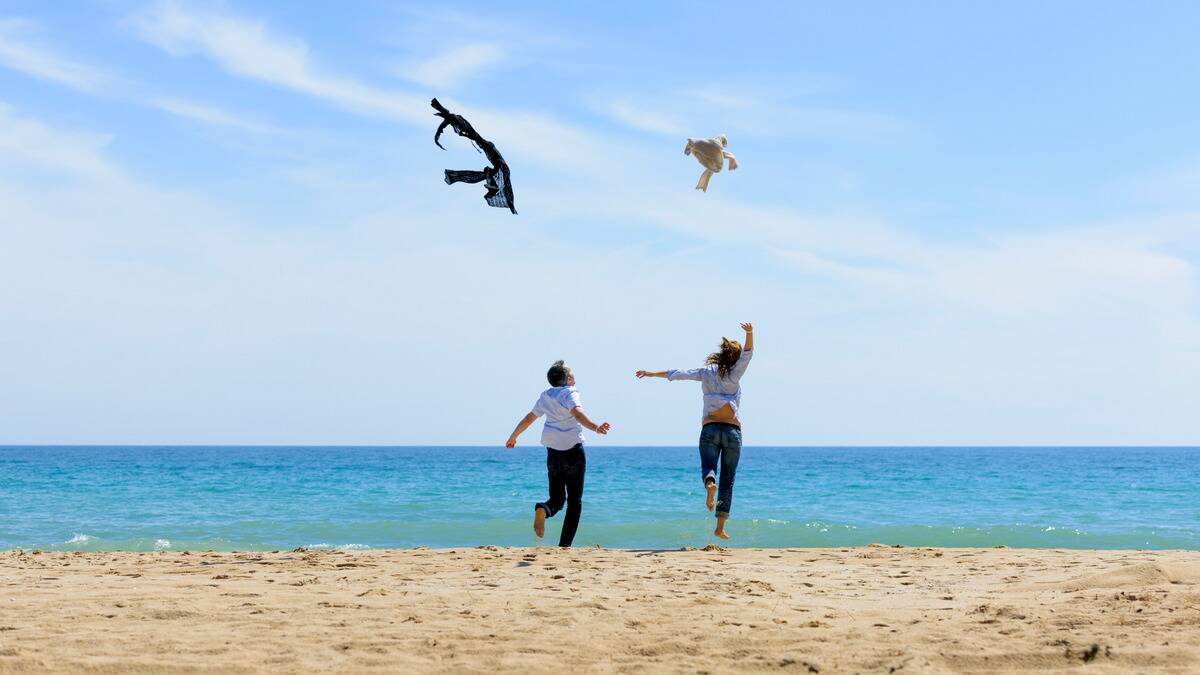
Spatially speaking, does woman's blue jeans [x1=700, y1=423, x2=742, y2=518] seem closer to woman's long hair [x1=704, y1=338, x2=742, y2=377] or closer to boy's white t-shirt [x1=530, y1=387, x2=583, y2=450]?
woman's long hair [x1=704, y1=338, x2=742, y2=377]

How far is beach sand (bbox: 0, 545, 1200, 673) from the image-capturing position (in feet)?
14.5

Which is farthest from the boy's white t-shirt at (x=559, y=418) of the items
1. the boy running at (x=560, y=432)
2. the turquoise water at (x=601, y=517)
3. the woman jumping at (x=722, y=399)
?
the turquoise water at (x=601, y=517)

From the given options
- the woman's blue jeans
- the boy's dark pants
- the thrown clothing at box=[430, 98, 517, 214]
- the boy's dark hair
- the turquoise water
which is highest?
the thrown clothing at box=[430, 98, 517, 214]

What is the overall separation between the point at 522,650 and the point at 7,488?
28582mm

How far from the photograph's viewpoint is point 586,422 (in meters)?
8.11

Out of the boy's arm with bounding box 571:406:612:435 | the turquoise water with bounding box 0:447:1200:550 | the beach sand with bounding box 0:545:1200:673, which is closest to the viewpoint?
the beach sand with bounding box 0:545:1200:673

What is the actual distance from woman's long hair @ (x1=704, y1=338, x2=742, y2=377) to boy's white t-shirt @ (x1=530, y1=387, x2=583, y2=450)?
1.19 meters

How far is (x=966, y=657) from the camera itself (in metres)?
4.40

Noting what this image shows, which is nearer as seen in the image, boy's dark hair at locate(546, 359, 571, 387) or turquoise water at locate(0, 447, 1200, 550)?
boy's dark hair at locate(546, 359, 571, 387)

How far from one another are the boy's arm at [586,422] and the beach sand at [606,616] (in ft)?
3.31

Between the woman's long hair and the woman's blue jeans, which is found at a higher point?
the woman's long hair

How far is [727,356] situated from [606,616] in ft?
11.7

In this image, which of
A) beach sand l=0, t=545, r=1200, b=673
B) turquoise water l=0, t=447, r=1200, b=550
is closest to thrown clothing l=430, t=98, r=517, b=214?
beach sand l=0, t=545, r=1200, b=673

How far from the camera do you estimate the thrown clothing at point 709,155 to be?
8.26 m
